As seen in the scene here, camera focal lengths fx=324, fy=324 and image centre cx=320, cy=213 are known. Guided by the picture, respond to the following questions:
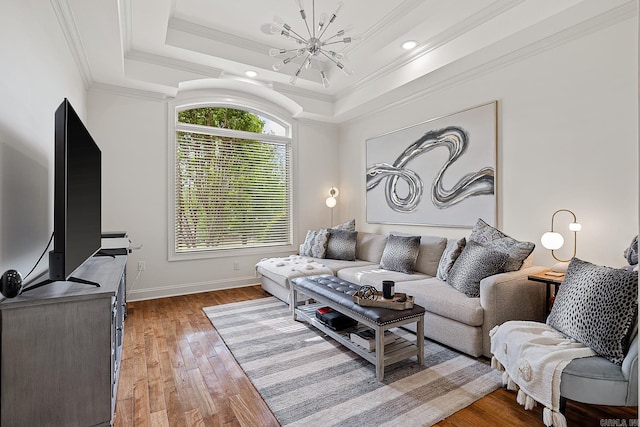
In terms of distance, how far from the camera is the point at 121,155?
388cm

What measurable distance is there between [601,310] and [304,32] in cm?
355

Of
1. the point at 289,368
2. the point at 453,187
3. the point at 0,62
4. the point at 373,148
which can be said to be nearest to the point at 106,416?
the point at 289,368

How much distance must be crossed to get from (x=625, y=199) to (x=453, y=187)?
1468mm

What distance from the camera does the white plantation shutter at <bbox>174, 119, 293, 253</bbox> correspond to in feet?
14.3

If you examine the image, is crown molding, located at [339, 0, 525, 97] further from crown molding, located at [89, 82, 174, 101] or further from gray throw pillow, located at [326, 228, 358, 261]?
crown molding, located at [89, 82, 174, 101]

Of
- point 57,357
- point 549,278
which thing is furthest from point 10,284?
point 549,278

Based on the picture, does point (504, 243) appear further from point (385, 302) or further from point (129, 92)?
point (129, 92)

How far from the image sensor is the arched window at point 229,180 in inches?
171

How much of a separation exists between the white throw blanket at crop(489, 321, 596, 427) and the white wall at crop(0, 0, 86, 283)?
2.61 meters

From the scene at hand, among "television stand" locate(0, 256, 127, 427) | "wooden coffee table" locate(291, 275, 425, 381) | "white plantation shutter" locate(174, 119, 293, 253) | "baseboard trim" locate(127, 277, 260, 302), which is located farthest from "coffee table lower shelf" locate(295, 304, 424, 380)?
"white plantation shutter" locate(174, 119, 293, 253)

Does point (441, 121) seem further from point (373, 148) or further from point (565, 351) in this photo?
point (565, 351)

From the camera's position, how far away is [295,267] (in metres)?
3.81

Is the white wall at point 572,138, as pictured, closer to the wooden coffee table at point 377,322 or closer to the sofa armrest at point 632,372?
the sofa armrest at point 632,372

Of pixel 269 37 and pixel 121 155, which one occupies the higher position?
pixel 269 37
